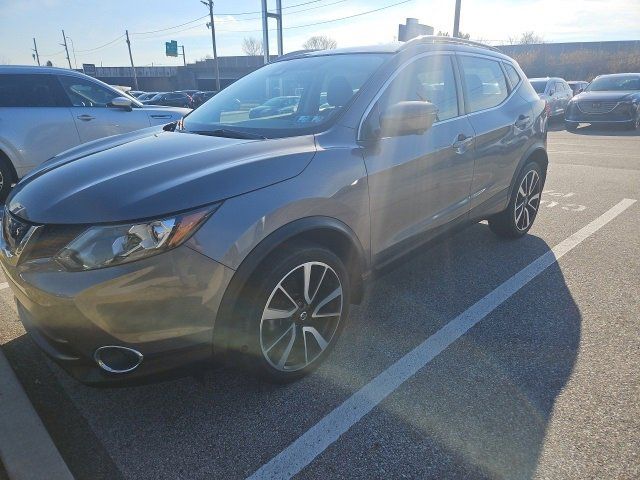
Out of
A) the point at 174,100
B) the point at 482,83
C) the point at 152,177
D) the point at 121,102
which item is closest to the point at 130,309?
the point at 152,177

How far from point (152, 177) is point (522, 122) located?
3450 millimetres

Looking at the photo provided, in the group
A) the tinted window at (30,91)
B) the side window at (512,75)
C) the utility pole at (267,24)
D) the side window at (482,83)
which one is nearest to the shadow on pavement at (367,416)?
the side window at (482,83)

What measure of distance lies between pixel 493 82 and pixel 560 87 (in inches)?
603

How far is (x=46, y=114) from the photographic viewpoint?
18.4 ft

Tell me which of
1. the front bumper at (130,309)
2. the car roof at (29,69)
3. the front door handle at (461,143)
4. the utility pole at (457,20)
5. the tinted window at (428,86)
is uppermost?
the utility pole at (457,20)

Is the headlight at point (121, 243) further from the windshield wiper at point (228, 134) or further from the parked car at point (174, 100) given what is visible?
the parked car at point (174, 100)

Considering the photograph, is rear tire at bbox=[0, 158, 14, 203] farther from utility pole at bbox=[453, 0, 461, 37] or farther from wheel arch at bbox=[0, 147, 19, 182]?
utility pole at bbox=[453, 0, 461, 37]

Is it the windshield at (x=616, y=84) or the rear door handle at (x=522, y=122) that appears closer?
the rear door handle at (x=522, y=122)

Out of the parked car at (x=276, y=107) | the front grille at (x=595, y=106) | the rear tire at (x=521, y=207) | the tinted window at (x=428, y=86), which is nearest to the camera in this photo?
the tinted window at (x=428, y=86)

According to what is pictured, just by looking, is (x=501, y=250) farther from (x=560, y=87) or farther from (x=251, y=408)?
(x=560, y=87)

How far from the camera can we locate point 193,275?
1.77 meters

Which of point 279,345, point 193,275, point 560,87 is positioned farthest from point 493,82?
point 560,87

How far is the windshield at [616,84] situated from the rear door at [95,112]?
14.8 meters

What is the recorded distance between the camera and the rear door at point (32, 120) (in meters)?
5.42
